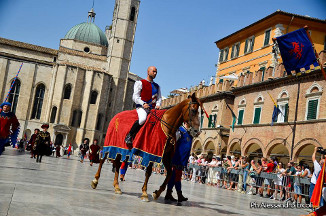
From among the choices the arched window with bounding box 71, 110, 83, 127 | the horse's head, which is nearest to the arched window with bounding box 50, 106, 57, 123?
the arched window with bounding box 71, 110, 83, 127

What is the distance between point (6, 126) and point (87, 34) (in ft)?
227

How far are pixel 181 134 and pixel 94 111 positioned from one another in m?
59.4

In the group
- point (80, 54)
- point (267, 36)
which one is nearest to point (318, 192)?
point (267, 36)

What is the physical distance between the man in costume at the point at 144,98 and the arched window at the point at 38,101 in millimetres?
62521

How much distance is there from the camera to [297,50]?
432 inches

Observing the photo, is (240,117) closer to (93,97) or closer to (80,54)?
(93,97)

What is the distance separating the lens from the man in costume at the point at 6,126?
1073 centimetres

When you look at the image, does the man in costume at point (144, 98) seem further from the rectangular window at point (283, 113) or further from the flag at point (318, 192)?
the rectangular window at point (283, 113)

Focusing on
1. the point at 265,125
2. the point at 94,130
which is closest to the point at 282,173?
the point at 265,125

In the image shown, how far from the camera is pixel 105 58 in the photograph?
74.8 m

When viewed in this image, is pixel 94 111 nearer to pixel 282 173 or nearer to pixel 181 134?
pixel 282 173

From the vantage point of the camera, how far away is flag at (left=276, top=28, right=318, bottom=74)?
34.3ft

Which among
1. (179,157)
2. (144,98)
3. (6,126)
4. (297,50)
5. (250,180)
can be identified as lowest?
(250,180)

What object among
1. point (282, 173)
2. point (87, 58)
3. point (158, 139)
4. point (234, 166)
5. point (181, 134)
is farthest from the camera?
point (87, 58)
